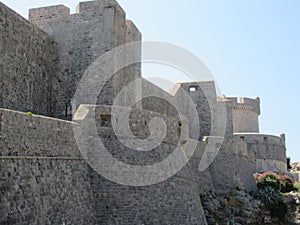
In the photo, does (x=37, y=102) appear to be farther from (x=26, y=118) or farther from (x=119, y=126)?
(x=26, y=118)

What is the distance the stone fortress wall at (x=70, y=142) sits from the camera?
881 centimetres

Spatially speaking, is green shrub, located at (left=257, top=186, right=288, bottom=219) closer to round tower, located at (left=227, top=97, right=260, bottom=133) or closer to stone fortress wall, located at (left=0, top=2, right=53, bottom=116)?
stone fortress wall, located at (left=0, top=2, right=53, bottom=116)

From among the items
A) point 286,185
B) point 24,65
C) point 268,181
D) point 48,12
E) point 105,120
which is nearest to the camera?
point 105,120

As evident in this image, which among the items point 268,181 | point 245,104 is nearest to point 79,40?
point 268,181

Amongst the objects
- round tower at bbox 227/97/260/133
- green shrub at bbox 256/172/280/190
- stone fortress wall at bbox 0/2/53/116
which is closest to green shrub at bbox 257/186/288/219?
green shrub at bbox 256/172/280/190

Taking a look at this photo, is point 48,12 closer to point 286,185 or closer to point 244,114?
point 286,185

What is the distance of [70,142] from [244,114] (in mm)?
29508

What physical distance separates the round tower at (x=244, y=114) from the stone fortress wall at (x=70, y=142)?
15.8m

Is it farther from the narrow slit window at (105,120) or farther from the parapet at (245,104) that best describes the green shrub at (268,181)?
the narrow slit window at (105,120)

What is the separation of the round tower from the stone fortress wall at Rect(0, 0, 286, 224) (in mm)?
15828

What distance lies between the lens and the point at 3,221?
770cm

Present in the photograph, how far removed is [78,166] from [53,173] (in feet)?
4.50

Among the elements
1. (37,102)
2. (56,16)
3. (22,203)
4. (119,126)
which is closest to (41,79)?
(37,102)

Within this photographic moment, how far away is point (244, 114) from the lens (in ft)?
125
